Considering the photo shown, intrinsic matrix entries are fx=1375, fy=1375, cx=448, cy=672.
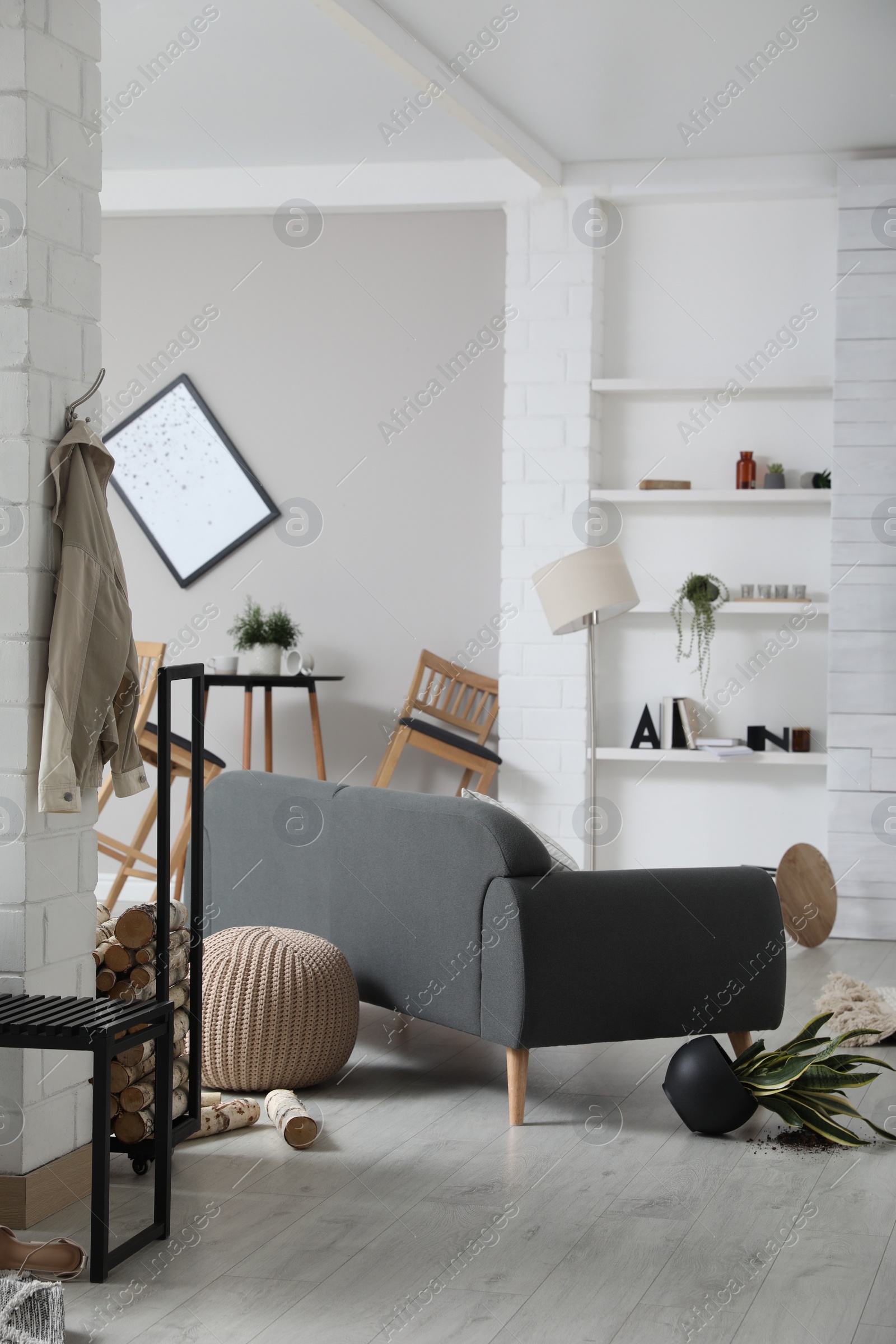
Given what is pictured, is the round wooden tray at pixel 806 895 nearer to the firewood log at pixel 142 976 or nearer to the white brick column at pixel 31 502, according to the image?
the firewood log at pixel 142 976

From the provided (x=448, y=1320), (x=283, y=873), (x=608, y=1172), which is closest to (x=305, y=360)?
(x=283, y=873)

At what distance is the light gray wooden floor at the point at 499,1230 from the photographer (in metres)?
2.29

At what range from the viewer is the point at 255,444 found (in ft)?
20.8

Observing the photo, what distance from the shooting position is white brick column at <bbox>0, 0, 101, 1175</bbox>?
2.65 meters

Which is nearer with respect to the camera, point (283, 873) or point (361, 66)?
point (283, 873)

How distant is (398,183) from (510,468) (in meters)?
1.35

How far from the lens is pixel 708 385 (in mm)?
5859

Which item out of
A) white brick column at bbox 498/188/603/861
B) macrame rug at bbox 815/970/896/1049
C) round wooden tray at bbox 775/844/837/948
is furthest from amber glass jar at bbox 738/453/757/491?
macrame rug at bbox 815/970/896/1049

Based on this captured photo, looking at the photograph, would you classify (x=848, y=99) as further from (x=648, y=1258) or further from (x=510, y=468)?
(x=648, y=1258)

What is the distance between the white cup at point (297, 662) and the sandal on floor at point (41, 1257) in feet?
12.2

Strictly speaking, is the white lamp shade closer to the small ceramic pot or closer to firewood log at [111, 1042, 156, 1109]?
the small ceramic pot

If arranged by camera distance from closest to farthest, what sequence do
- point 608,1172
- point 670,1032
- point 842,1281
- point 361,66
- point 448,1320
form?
1. point 448,1320
2. point 842,1281
3. point 608,1172
4. point 670,1032
5. point 361,66

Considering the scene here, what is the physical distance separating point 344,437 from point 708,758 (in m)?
2.17

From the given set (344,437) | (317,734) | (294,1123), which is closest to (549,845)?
(294,1123)
